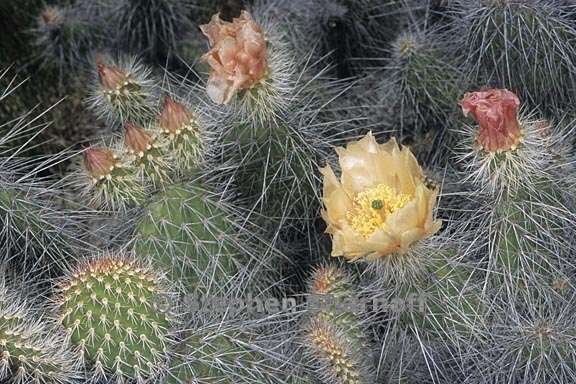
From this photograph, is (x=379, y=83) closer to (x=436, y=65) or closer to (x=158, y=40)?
(x=436, y=65)

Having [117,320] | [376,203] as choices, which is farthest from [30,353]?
[376,203]

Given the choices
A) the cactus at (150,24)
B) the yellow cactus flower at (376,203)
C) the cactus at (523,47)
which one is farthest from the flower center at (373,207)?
the cactus at (150,24)

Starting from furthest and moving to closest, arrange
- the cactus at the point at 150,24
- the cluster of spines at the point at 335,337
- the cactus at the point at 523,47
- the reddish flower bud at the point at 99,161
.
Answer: the cactus at the point at 150,24 < the cactus at the point at 523,47 < the reddish flower bud at the point at 99,161 < the cluster of spines at the point at 335,337

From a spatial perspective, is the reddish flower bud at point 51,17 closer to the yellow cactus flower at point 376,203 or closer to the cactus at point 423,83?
the cactus at point 423,83

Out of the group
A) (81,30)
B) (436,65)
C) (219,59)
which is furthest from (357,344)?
(81,30)

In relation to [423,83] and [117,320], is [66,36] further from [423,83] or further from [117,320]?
[117,320]

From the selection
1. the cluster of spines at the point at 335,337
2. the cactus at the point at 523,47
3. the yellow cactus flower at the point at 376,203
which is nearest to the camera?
the yellow cactus flower at the point at 376,203
